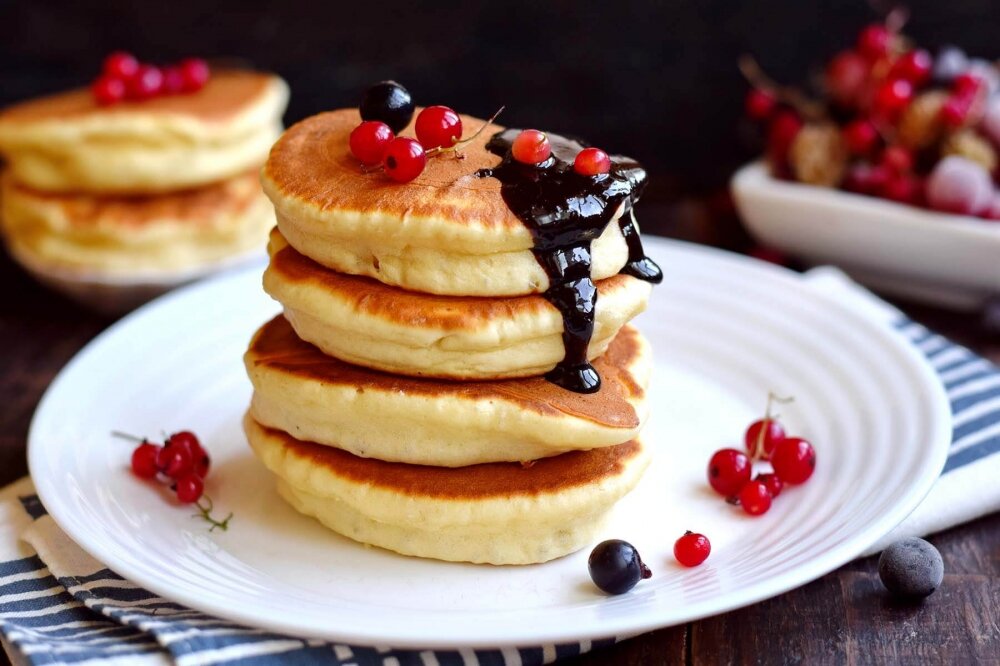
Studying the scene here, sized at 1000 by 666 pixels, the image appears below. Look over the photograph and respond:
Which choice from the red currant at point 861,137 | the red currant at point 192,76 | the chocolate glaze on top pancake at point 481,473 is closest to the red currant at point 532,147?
the chocolate glaze on top pancake at point 481,473

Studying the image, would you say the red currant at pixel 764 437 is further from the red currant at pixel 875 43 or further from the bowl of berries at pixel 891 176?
the red currant at pixel 875 43

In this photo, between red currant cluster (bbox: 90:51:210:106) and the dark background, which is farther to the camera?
the dark background

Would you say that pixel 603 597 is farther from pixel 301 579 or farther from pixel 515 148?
pixel 515 148

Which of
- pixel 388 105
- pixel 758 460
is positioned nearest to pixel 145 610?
pixel 388 105

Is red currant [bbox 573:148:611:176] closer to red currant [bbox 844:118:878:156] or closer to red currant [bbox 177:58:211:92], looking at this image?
red currant [bbox 844:118:878:156]

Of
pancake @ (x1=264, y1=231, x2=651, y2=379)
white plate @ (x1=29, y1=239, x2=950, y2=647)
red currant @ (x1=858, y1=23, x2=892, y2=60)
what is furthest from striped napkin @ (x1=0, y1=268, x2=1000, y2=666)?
red currant @ (x1=858, y1=23, x2=892, y2=60)

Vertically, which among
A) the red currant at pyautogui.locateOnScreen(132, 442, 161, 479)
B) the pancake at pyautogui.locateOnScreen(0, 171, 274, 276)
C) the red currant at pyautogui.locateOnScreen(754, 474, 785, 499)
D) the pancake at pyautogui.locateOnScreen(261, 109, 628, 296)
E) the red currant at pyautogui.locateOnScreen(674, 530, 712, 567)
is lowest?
the pancake at pyautogui.locateOnScreen(0, 171, 274, 276)

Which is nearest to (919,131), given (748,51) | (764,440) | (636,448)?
(748,51)
